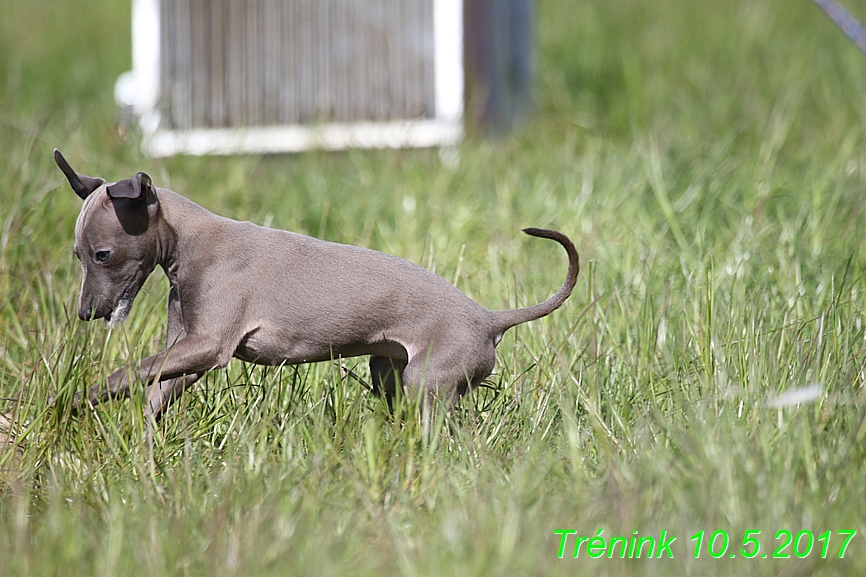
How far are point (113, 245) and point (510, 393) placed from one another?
46.1 inches

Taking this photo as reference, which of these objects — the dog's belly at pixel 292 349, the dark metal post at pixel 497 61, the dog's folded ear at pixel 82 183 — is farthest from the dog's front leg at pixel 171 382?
the dark metal post at pixel 497 61

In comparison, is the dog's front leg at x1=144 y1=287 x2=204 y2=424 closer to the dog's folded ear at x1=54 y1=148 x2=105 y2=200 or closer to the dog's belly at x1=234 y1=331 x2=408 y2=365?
the dog's belly at x1=234 y1=331 x2=408 y2=365

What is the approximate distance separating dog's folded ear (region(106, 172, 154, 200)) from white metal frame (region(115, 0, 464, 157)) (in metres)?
3.37

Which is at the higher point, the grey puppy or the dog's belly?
the grey puppy

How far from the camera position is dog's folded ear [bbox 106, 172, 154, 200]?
2.26m

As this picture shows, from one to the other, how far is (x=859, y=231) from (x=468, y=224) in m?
1.63

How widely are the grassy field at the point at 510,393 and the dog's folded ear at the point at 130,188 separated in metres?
0.45

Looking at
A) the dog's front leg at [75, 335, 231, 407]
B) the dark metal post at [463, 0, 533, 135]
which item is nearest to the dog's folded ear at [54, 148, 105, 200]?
the dog's front leg at [75, 335, 231, 407]

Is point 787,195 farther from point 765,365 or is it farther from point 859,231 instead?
point 765,365

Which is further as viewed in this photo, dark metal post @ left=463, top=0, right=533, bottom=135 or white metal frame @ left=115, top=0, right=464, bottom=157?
dark metal post @ left=463, top=0, right=533, bottom=135

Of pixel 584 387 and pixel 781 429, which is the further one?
pixel 584 387

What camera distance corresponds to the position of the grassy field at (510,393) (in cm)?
198

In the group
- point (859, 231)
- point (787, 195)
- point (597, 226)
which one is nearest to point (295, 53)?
point (597, 226)

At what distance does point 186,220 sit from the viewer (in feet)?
8.11
